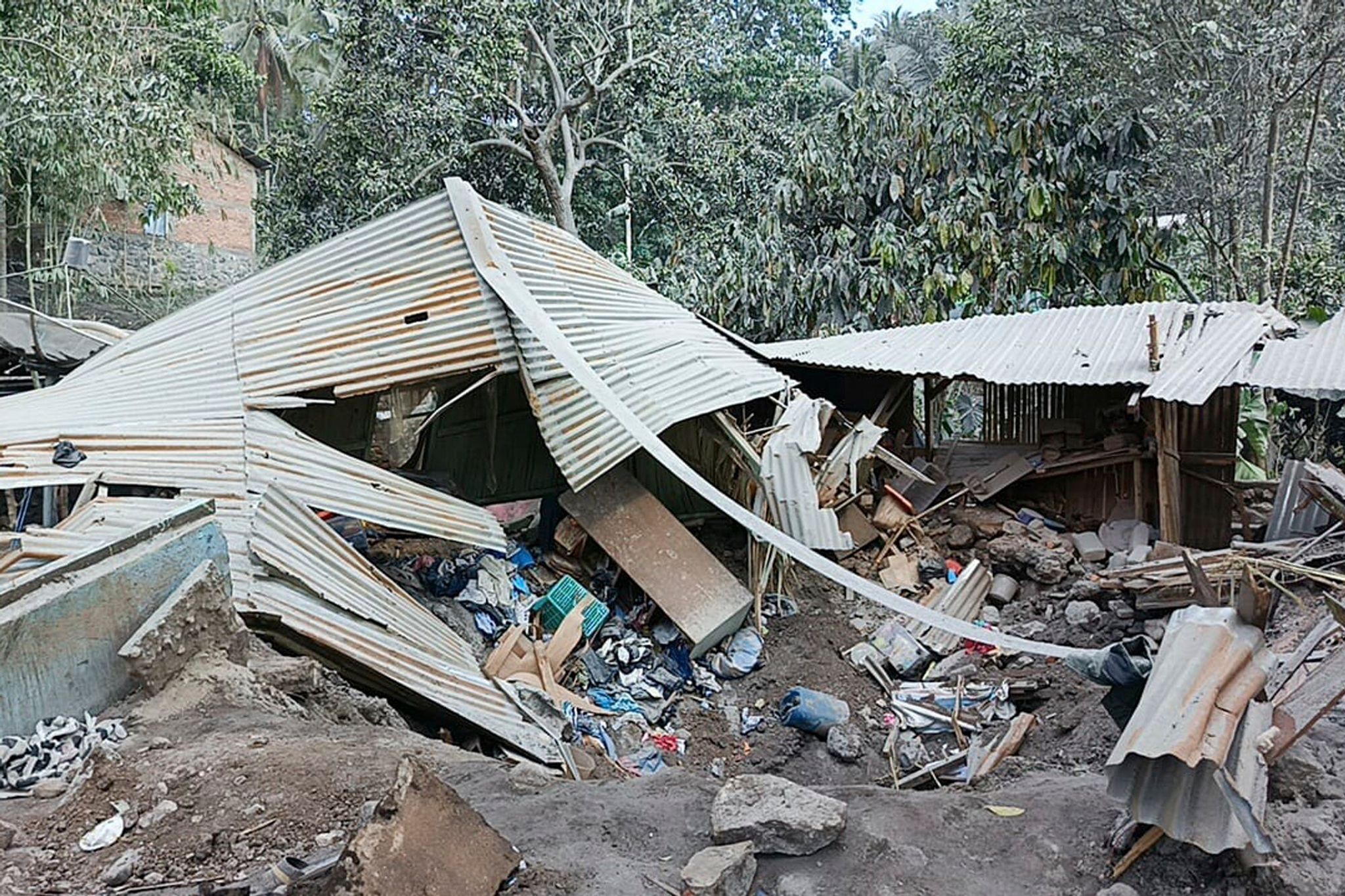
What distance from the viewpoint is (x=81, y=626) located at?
399 cm

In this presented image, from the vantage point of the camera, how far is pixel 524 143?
1633 centimetres

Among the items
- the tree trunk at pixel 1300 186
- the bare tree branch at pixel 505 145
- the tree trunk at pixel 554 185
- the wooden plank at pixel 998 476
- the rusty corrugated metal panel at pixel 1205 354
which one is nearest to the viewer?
the rusty corrugated metal panel at pixel 1205 354

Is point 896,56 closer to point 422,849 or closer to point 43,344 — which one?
point 43,344

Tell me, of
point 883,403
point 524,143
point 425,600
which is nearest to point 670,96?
point 524,143

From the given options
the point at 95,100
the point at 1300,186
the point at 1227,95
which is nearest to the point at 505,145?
the point at 95,100

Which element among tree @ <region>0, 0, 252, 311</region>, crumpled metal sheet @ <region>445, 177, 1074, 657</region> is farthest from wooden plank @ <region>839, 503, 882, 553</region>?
tree @ <region>0, 0, 252, 311</region>

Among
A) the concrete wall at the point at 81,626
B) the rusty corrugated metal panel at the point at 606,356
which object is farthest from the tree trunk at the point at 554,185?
the concrete wall at the point at 81,626

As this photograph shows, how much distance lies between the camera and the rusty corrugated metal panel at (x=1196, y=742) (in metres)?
2.76

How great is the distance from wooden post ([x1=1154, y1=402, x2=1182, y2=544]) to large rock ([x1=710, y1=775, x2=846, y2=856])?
23.8ft

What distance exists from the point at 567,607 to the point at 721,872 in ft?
16.4

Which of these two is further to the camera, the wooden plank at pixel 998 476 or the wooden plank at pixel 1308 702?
the wooden plank at pixel 998 476

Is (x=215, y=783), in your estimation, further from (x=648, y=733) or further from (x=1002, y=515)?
(x=1002, y=515)

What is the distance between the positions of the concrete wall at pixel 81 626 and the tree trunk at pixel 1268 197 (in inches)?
491

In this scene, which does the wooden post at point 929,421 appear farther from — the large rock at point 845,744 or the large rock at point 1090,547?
the large rock at point 845,744
